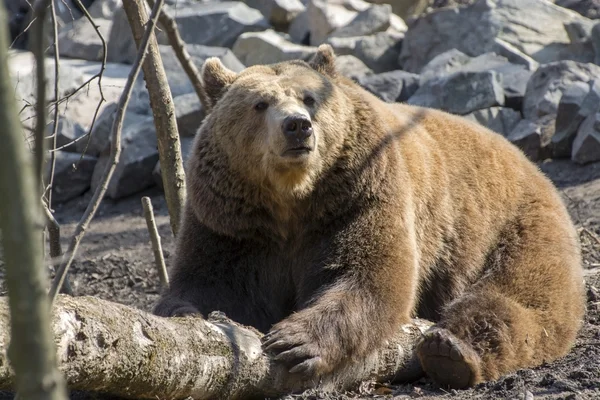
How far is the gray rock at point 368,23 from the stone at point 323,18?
0.22 m

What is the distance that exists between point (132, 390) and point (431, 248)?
8.99ft

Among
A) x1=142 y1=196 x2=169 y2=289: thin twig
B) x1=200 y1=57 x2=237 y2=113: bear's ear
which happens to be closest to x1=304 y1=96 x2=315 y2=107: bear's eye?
x1=200 y1=57 x2=237 y2=113: bear's ear

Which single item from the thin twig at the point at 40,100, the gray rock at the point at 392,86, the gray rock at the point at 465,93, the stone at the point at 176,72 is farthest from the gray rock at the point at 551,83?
the thin twig at the point at 40,100

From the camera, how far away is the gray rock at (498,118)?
12070 mm

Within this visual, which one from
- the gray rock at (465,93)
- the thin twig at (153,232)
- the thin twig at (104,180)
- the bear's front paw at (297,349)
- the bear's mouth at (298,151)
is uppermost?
the thin twig at (104,180)

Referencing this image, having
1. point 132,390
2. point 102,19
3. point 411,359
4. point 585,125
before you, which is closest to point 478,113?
point 585,125

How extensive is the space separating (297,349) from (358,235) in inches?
38.4

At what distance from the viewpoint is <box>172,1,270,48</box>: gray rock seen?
1776cm

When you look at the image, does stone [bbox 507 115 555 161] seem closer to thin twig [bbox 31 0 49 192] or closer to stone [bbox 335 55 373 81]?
stone [bbox 335 55 373 81]

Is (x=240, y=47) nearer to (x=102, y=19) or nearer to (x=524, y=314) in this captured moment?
(x=102, y=19)

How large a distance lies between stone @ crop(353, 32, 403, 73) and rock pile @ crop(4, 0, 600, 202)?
0.02 m

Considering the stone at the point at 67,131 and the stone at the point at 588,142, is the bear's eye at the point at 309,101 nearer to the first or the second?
the stone at the point at 588,142

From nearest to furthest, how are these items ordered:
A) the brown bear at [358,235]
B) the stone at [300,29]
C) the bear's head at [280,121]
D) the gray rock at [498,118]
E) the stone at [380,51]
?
the brown bear at [358,235], the bear's head at [280,121], the gray rock at [498,118], the stone at [380,51], the stone at [300,29]

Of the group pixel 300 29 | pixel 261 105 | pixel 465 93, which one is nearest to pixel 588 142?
pixel 465 93
